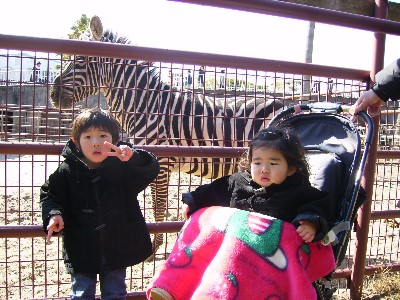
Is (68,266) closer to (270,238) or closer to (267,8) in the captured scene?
(270,238)

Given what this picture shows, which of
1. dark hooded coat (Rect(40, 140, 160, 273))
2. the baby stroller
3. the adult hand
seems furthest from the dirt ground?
the adult hand

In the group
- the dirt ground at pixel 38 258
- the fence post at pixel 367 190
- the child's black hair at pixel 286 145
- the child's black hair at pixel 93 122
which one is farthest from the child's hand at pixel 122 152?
the fence post at pixel 367 190

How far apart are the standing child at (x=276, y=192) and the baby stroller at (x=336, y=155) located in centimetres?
8

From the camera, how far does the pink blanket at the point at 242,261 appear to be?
185cm

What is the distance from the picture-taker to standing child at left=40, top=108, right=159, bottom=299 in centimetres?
237

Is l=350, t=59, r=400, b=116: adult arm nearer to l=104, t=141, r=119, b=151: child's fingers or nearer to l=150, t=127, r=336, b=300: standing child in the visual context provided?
l=150, t=127, r=336, b=300: standing child

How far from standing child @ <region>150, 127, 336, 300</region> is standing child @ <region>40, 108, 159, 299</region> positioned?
0.35 m

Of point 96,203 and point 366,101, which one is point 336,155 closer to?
point 366,101

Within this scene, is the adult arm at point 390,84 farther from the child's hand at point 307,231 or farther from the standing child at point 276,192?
the child's hand at point 307,231

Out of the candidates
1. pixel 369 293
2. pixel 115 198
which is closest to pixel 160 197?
pixel 369 293

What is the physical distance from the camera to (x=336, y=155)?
97.7 inches

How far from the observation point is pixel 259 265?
1900 mm

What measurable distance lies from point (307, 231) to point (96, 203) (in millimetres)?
1105

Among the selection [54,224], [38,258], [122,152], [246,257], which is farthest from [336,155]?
[38,258]
